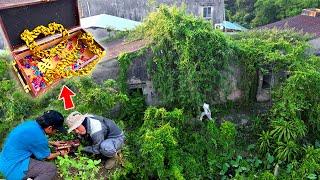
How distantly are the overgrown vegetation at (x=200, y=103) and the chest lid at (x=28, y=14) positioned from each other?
4.47 m

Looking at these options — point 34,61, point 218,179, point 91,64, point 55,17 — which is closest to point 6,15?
point 55,17

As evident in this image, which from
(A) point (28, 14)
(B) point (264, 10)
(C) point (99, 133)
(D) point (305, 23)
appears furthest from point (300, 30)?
(A) point (28, 14)

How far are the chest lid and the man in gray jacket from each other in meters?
2.27

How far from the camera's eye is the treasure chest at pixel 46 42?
2705 millimetres

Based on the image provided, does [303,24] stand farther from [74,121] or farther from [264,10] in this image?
[74,121]

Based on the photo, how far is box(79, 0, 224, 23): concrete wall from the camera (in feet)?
60.8

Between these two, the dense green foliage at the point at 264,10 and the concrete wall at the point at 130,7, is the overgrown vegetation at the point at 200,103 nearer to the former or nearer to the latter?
the concrete wall at the point at 130,7

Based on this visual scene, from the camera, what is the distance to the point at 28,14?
2.74 m

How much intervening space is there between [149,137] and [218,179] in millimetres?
2486

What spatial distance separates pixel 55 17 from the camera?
9.89 feet

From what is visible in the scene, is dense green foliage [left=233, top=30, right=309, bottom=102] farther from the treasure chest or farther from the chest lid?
the chest lid

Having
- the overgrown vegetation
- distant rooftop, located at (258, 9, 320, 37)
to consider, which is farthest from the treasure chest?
distant rooftop, located at (258, 9, 320, 37)

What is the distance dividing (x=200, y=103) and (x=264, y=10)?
47.3 feet

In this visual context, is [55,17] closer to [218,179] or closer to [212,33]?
[212,33]
